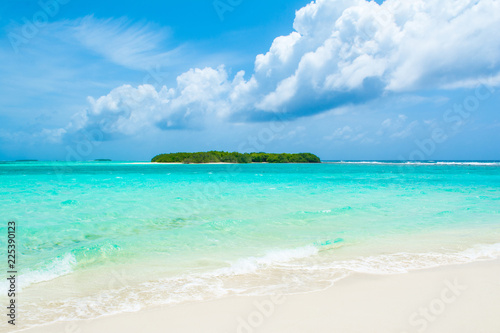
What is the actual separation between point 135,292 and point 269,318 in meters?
2.52

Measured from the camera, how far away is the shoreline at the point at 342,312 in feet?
13.1

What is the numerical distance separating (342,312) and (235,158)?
547ft

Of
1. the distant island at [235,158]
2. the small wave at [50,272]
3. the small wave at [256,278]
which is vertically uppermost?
the distant island at [235,158]

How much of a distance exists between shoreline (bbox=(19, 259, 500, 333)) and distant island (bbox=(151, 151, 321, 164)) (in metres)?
161

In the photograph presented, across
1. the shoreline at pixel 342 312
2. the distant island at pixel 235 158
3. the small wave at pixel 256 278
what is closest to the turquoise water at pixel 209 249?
the small wave at pixel 256 278

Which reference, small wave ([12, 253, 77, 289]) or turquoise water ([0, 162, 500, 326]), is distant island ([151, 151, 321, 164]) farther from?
small wave ([12, 253, 77, 289])

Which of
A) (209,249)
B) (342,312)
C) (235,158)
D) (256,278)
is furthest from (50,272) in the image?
(235,158)

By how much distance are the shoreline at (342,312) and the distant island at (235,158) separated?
529 feet

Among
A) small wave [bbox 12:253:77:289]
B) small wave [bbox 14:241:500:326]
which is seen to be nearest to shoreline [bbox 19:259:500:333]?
small wave [bbox 14:241:500:326]

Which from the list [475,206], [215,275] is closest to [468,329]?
[215,275]

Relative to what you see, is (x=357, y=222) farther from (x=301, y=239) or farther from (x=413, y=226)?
(x=301, y=239)

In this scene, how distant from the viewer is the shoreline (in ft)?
13.1

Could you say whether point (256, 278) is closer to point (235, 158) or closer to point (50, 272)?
point (50, 272)

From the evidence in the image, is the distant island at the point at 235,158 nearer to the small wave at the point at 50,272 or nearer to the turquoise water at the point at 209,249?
the turquoise water at the point at 209,249
